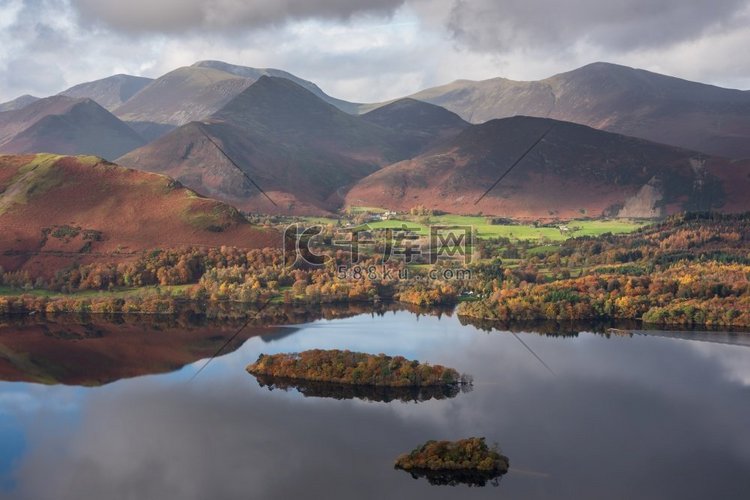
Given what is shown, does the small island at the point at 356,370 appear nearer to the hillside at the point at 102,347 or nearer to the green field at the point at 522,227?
the hillside at the point at 102,347

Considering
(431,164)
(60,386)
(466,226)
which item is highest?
(431,164)

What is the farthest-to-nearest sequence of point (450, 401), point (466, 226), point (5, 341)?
1. point (466, 226)
2. point (5, 341)
3. point (450, 401)

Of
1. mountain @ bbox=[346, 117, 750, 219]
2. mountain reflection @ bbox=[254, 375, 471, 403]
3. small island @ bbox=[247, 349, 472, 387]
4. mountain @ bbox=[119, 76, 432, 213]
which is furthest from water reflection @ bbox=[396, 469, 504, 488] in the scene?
mountain @ bbox=[119, 76, 432, 213]

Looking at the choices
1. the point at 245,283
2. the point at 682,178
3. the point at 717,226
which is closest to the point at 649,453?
the point at 245,283

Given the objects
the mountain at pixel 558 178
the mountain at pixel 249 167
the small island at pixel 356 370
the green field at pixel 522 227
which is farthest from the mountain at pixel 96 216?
the mountain at pixel 558 178

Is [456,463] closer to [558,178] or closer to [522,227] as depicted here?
[522,227]

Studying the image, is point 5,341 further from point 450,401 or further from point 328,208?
point 328,208
